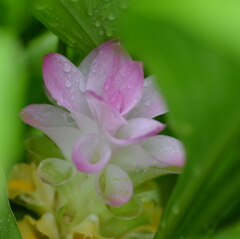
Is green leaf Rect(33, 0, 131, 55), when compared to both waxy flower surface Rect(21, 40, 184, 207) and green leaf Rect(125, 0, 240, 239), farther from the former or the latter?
green leaf Rect(125, 0, 240, 239)

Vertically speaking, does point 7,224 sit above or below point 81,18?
below

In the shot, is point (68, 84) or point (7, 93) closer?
point (7, 93)

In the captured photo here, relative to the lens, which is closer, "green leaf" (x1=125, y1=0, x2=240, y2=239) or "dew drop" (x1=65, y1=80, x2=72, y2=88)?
"green leaf" (x1=125, y1=0, x2=240, y2=239)

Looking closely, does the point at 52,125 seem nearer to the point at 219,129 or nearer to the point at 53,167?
the point at 53,167

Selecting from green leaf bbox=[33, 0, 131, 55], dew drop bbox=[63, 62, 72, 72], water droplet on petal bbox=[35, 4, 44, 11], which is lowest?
dew drop bbox=[63, 62, 72, 72]

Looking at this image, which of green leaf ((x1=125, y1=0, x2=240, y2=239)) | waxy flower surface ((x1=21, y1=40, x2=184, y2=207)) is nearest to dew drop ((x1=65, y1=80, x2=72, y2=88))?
waxy flower surface ((x1=21, y1=40, x2=184, y2=207))

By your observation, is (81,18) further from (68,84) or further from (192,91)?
(192,91)

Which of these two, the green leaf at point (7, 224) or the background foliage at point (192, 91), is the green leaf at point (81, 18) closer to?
the background foliage at point (192, 91)

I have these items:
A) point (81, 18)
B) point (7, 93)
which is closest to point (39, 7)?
point (81, 18)
